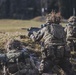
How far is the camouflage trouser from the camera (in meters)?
13.1

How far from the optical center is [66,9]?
177 feet

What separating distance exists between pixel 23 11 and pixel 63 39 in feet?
139

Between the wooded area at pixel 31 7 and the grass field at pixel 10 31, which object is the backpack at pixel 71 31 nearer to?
the grass field at pixel 10 31

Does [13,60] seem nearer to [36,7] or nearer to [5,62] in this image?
[5,62]

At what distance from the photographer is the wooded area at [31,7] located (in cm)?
5375

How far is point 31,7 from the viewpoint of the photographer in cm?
5725

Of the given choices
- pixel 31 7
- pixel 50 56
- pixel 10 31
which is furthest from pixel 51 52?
pixel 31 7

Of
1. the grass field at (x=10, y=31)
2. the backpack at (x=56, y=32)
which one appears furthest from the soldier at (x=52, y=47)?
the grass field at (x=10, y=31)

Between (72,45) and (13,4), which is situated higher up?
(13,4)

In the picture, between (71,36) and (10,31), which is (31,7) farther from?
(71,36)

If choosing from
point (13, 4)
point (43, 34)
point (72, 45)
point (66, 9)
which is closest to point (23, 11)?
point (13, 4)

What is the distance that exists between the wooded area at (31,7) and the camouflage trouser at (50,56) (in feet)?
129

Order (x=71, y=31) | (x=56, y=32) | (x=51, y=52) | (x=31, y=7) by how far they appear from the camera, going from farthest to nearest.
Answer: (x=31, y=7), (x=71, y=31), (x=56, y=32), (x=51, y=52)

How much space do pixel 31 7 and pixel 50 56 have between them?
44443 mm
